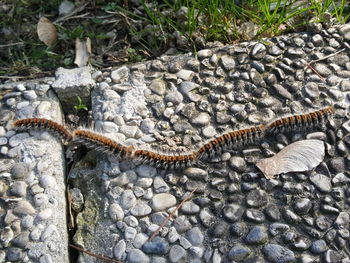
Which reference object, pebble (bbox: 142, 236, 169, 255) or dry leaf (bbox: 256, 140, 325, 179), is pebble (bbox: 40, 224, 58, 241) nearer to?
pebble (bbox: 142, 236, 169, 255)

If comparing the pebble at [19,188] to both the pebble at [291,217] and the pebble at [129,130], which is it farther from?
the pebble at [291,217]

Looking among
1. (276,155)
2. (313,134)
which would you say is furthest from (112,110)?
(313,134)

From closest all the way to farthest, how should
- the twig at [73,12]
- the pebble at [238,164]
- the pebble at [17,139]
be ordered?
the pebble at [238,164], the pebble at [17,139], the twig at [73,12]

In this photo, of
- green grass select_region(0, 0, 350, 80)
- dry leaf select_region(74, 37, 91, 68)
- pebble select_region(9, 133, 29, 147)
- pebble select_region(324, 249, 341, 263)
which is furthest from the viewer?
dry leaf select_region(74, 37, 91, 68)

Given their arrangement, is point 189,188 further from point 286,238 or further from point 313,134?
point 313,134

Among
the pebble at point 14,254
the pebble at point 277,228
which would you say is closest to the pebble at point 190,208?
the pebble at point 277,228

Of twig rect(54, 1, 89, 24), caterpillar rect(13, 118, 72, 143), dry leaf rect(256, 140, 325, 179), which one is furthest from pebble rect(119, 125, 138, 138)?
twig rect(54, 1, 89, 24)
